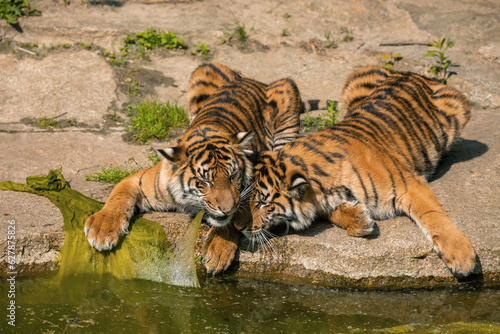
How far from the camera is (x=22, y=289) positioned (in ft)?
10.8

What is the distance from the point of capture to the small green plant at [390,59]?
657 cm

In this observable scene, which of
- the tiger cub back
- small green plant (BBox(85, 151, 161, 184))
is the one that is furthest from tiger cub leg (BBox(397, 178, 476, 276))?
small green plant (BBox(85, 151, 161, 184))

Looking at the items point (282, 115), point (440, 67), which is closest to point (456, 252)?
point (282, 115)

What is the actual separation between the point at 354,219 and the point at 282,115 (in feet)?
6.50

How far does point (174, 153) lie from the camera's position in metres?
3.56

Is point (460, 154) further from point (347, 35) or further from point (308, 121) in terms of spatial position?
point (347, 35)

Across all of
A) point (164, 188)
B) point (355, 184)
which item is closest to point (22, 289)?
point (164, 188)

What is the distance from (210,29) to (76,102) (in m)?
2.17

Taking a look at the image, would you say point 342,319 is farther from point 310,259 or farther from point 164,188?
point 164,188

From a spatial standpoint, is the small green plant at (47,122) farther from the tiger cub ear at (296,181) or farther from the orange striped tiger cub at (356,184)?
the tiger cub ear at (296,181)

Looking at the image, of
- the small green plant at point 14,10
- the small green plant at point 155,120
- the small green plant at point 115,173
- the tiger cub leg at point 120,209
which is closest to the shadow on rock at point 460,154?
the tiger cub leg at point 120,209

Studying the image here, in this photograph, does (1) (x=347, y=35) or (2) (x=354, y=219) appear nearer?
(2) (x=354, y=219)

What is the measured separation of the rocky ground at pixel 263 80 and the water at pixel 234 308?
0.13m

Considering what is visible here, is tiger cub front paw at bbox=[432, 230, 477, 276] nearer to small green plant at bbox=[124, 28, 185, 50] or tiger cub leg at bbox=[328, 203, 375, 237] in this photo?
tiger cub leg at bbox=[328, 203, 375, 237]
